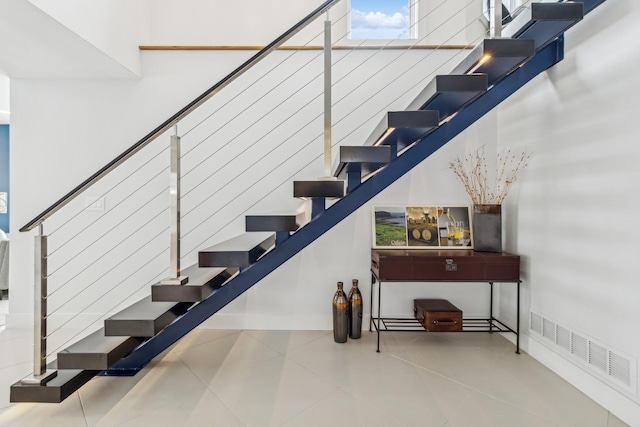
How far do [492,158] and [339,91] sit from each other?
4.87ft

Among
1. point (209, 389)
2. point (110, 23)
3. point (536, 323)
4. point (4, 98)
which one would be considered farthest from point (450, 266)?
point (4, 98)

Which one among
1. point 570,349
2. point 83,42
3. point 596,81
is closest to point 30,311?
point 83,42

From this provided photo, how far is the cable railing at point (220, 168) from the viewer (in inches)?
112

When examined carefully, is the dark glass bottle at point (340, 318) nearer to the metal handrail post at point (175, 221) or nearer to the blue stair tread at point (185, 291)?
the blue stair tread at point (185, 291)

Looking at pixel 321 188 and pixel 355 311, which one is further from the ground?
pixel 321 188

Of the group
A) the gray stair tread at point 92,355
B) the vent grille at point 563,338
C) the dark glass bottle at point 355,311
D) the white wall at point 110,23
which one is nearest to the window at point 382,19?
the white wall at point 110,23

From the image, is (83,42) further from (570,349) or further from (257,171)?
(570,349)

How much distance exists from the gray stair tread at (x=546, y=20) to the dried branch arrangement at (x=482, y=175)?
3.34 feet

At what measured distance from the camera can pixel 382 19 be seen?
3.10 meters

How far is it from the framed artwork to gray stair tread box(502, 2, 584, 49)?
1.40 meters

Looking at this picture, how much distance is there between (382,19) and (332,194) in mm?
2265

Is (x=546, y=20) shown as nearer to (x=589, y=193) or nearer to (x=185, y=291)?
(x=589, y=193)

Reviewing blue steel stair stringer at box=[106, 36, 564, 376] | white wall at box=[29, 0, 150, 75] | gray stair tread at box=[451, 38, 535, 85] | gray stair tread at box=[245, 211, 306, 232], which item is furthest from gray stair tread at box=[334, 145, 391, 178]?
white wall at box=[29, 0, 150, 75]

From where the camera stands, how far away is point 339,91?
2.88 meters
